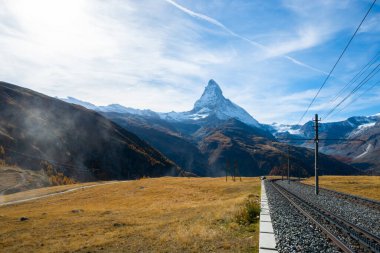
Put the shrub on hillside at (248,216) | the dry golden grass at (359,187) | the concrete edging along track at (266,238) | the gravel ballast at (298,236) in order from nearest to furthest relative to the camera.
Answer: the concrete edging along track at (266,238)
the gravel ballast at (298,236)
the shrub on hillside at (248,216)
the dry golden grass at (359,187)

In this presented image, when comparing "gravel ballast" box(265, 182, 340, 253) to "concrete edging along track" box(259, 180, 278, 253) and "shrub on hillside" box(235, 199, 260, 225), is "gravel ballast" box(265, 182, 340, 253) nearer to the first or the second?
"concrete edging along track" box(259, 180, 278, 253)

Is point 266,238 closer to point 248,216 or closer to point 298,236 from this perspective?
point 298,236

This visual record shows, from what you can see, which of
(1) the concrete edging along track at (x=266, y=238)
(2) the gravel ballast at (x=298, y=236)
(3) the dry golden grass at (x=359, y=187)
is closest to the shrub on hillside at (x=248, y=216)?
(1) the concrete edging along track at (x=266, y=238)

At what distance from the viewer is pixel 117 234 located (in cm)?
2628

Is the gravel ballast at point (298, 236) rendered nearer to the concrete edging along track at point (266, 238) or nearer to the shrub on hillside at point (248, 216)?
the concrete edging along track at point (266, 238)

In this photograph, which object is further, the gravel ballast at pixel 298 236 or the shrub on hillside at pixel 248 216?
the shrub on hillside at pixel 248 216

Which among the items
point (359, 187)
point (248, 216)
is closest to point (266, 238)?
point (248, 216)

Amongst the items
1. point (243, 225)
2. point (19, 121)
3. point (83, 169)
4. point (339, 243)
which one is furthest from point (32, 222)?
point (19, 121)

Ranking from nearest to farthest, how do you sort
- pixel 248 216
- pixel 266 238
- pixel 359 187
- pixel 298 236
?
pixel 266 238 < pixel 298 236 < pixel 248 216 < pixel 359 187

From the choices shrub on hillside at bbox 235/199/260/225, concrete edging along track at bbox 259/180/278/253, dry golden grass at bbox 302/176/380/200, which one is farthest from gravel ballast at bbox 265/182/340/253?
dry golden grass at bbox 302/176/380/200

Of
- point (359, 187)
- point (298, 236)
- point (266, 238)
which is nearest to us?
point (266, 238)

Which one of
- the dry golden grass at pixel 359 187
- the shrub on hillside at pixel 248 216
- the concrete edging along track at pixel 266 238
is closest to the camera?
the concrete edging along track at pixel 266 238

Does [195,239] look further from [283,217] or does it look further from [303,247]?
[283,217]

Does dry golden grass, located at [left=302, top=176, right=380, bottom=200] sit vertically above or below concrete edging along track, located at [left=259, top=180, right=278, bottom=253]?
above
